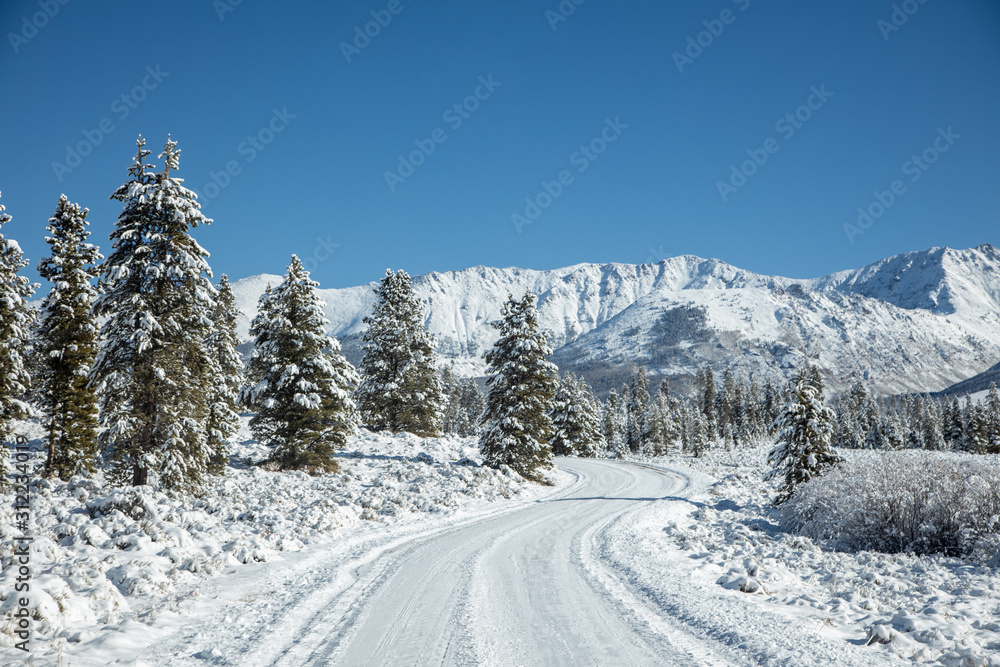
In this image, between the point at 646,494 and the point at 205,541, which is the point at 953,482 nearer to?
the point at 646,494

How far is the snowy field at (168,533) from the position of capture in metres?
6.96

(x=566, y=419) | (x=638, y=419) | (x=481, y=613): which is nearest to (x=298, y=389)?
(x=481, y=613)

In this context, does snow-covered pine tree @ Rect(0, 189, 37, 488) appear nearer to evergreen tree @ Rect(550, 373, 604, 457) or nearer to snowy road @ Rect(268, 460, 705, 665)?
snowy road @ Rect(268, 460, 705, 665)

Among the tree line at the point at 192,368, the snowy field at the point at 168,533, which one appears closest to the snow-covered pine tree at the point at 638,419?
the tree line at the point at 192,368

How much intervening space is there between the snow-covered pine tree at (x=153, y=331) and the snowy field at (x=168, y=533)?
158cm

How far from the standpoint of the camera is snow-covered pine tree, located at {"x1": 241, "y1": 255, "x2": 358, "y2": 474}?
25.8 metres

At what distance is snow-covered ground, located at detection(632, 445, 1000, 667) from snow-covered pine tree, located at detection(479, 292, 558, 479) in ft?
40.9

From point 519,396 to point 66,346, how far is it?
2112cm

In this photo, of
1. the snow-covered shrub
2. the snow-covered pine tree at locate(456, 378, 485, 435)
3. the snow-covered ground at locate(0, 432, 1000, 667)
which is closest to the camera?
the snow-covered ground at locate(0, 432, 1000, 667)

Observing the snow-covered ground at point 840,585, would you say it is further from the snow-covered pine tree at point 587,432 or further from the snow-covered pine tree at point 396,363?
the snow-covered pine tree at point 587,432

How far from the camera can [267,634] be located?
23.2ft

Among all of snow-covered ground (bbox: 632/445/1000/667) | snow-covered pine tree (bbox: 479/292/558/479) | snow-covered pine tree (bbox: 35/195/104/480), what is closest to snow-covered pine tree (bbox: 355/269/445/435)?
snow-covered pine tree (bbox: 479/292/558/479)

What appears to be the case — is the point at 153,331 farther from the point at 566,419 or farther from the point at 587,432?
the point at 587,432

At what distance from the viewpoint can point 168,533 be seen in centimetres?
1130
